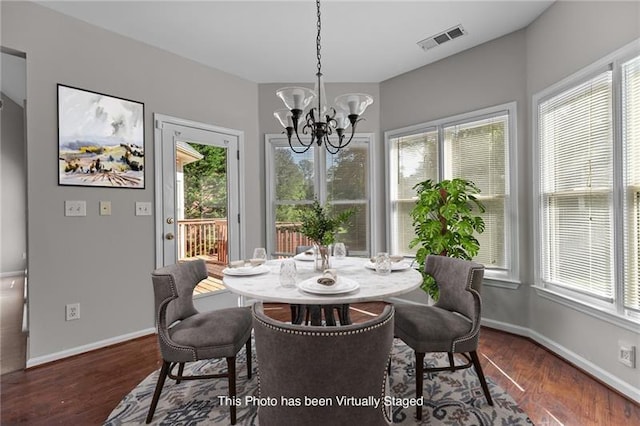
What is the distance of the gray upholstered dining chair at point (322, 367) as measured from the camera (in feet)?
3.20

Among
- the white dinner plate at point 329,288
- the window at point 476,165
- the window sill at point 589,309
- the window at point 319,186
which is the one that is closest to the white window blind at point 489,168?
the window at point 476,165

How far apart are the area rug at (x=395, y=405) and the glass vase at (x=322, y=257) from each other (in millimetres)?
876

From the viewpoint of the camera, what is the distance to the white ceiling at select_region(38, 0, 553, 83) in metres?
2.61

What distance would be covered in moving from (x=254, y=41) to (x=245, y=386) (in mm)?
3098

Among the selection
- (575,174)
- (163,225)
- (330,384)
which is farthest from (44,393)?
(575,174)

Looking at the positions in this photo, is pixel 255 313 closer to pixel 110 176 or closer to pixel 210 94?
pixel 110 176

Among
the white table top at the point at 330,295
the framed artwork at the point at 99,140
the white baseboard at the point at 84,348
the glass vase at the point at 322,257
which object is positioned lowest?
the white baseboard at the point at 84,348

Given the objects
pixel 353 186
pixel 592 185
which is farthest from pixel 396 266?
pixel 353 186

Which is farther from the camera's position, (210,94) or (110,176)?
(210,94)

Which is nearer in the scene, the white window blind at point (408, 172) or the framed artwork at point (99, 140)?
the framed artwork at point (99, 140)

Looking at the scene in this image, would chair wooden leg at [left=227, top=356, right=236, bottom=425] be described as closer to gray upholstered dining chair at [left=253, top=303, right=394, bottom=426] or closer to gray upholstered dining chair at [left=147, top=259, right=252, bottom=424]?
gray upholstered dining chair at [left=147, top=259, right=252, bottom=424]

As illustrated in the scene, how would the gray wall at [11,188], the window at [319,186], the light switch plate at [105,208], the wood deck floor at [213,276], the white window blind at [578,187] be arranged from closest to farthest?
1. the white window blind at [578,187]
2. the light switch plate at [105,208]
3. the wood deck floor at [213,276]
4. the window at [319,186]
5. the gray wall at [11,188]

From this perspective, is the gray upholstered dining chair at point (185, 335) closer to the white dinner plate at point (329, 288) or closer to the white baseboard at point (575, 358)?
the white dinner plate at point (329, 288)

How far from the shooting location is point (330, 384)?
1.00m
